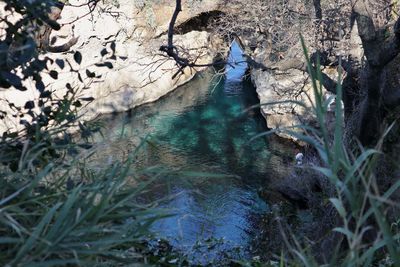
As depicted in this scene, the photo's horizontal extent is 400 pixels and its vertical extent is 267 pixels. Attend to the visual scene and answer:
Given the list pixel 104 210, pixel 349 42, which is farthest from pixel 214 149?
pixel 104 210

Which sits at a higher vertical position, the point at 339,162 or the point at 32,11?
the point at 32,11

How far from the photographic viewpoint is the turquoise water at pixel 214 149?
768 centimetres

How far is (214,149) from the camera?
11.6 metres

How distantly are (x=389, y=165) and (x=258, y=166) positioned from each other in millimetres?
5640

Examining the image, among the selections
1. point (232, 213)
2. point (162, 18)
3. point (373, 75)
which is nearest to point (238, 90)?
point (162, 18)

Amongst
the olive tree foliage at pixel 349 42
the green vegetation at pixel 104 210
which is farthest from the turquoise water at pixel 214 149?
the green vegetation at pixel 104 210

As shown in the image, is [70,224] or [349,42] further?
[349,42]

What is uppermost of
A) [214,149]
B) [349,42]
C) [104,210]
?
[349,42]

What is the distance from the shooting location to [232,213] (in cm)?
847

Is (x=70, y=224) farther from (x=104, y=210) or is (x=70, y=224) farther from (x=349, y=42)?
(x=349, y=42)

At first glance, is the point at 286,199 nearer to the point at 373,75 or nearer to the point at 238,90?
the point at 373,75

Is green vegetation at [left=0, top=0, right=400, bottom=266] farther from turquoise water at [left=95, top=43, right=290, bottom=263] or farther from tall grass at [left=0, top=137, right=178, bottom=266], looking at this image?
turquoise water at [left=95, top=43, right=290, bottom=263]

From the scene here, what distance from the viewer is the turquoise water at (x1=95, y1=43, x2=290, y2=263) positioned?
303 inches

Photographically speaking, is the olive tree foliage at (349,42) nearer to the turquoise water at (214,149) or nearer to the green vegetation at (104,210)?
the turquoise water at (214,149)
